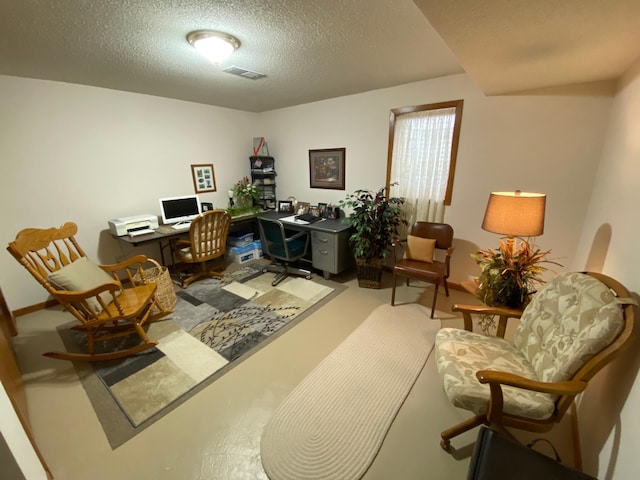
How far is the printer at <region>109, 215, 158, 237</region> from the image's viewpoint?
9.34 feet

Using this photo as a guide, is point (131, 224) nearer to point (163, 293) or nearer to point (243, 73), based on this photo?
point (163, 293)

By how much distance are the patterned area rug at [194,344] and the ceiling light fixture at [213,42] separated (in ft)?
7.37

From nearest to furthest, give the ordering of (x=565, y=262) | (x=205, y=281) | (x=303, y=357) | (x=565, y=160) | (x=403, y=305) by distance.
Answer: (x=303, y=357) → (x=565, y=160) → (x=565, y=262) → (x=403, y=305) → (x=205, y=281)

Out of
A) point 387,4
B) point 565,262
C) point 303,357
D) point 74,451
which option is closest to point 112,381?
point 74,451

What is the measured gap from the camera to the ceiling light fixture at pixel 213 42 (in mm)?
1683

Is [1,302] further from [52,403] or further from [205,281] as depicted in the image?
[205,281]

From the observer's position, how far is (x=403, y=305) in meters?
2.75

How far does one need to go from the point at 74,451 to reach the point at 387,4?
9.78 ft

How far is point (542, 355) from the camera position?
1.33 metres

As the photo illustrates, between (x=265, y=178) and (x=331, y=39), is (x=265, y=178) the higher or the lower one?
the lower one

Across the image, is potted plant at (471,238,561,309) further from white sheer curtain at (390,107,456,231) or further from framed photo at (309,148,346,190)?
framed photo at (309,148,346,190)

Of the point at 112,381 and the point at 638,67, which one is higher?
the point at 638,67

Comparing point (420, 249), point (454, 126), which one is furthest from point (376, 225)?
point (454, 126)

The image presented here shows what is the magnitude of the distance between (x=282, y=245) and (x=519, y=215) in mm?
2301
